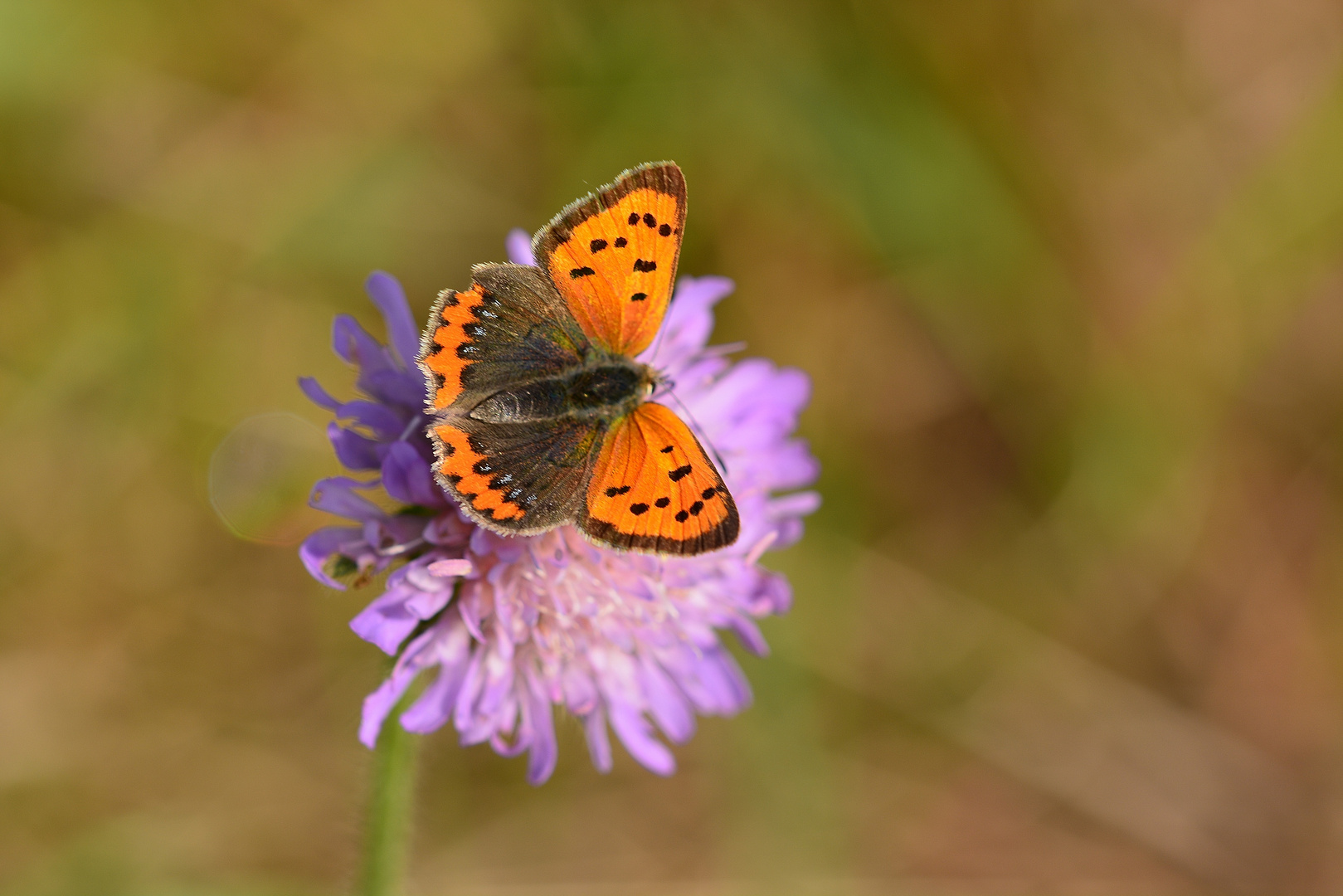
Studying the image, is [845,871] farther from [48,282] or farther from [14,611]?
[48,282]

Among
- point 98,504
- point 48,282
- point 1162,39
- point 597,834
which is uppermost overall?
point 1162,39

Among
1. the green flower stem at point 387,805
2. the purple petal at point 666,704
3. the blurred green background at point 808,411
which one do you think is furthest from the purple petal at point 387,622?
the blurred green background at point 808,411

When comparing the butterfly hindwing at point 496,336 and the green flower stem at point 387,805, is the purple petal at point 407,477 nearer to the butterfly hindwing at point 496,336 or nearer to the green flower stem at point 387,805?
the butterfly hindwing at point 496,336

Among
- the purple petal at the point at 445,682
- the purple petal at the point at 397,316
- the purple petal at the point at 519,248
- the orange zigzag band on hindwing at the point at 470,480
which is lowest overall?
the purple petal at the point at 445,682

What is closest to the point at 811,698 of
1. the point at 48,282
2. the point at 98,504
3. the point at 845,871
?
the point at 845,871

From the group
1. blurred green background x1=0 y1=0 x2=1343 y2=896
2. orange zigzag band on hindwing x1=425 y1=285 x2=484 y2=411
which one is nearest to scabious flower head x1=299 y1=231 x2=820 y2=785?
orange zigzag band on hindwing x1=425 y1=285 x2=484 y2=411

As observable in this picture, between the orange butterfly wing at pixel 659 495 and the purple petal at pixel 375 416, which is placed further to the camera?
the purple petal at pixel 375 416

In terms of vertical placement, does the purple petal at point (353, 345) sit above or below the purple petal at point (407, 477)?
above
